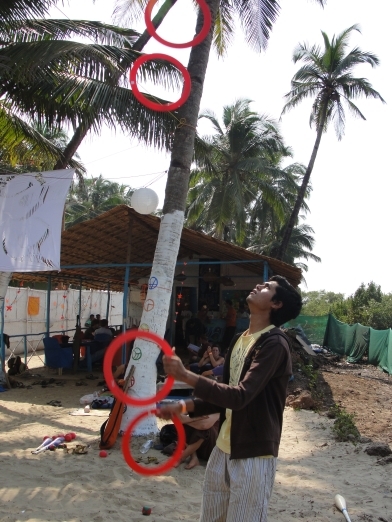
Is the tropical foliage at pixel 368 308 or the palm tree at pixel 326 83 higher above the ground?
the palm tree at pixel 326 83

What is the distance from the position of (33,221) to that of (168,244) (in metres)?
2.55

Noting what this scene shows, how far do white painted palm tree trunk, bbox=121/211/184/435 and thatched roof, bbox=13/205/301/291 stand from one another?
4057mm

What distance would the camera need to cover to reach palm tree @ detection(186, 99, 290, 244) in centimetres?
2439

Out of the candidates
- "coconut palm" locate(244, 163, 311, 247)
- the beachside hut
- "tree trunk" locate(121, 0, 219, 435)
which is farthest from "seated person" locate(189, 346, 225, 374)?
"coconut palm" locate(244, 163, 311, 247)

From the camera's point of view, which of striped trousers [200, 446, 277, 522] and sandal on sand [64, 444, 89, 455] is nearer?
striped trousers [200, 446, 277, 522]

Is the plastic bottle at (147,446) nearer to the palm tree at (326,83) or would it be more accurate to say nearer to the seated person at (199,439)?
the seated person at (199,439)

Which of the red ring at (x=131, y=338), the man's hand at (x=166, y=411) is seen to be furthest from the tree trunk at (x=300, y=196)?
the man's hand at (x=166, y=411)

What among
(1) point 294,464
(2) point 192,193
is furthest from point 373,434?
(2) point 192,193

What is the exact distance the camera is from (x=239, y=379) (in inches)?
97.0

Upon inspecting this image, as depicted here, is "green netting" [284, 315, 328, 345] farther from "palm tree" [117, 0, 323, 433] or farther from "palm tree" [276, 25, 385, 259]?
"palm tree" [117, 0, 323, 433]

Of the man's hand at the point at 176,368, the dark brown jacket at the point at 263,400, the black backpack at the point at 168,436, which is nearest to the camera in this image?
the man's hand at the point at 176,368

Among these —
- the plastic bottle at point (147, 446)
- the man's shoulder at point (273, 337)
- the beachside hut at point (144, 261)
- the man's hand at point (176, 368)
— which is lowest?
the plastic bottle at point (147, 446)

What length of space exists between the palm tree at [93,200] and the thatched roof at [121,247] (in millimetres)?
21034

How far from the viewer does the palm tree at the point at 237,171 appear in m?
24.4
